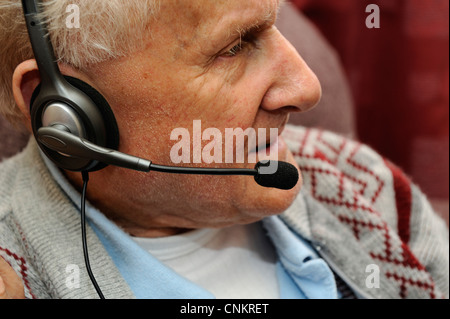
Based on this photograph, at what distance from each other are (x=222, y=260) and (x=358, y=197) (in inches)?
10.4

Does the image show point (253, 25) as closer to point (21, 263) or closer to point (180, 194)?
point (180, 194)

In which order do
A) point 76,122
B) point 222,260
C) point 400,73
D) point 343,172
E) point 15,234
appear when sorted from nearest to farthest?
point 76,122 → point 15,234 → point 222,260 → point 343,172 → point 400,73

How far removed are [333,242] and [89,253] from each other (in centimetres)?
40

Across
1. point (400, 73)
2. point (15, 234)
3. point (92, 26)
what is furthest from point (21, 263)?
point (400, 73)

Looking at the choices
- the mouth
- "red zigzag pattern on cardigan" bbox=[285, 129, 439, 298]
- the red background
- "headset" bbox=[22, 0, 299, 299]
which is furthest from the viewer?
the red background

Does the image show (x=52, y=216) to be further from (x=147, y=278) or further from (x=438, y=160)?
(x=438, y=160)

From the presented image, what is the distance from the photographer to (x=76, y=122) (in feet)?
2.18

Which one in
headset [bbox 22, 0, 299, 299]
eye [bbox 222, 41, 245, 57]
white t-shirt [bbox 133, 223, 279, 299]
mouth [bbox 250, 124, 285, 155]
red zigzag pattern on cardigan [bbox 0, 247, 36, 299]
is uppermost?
eye [bbox 222, 41, 245, 57]

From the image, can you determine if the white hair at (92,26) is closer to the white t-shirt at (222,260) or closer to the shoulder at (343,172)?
the white t-shirt at (222,260)

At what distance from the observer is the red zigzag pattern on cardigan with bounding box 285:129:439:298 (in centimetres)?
92

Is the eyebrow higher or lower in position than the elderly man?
higher

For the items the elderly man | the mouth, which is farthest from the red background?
the mouth

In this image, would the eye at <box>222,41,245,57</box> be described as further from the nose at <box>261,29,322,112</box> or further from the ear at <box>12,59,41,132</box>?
the ear at <box>12,59,41,132</box>

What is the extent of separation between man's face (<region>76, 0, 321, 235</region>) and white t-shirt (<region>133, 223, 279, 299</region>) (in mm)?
82
